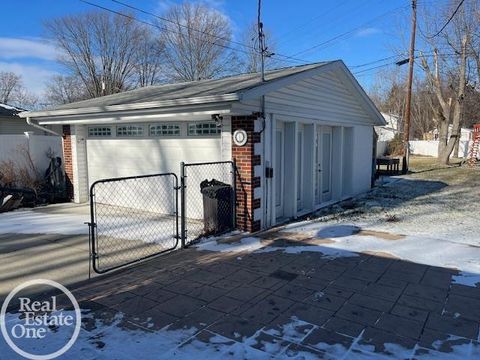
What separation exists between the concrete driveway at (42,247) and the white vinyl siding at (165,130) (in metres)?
2.45

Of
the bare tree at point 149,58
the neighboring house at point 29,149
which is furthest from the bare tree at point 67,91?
the neighboring house at point 29,149

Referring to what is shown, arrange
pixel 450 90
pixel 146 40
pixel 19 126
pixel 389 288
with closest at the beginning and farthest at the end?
pixel 389 288
pixel 19 126
pixel 450 90
pixel 146 40

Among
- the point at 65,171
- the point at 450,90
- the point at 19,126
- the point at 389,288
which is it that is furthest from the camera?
the point at 450,90

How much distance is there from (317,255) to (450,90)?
79.4ft

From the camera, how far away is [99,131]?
979 cm

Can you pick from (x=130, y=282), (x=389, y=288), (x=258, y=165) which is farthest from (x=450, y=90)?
(x=130, y=282)

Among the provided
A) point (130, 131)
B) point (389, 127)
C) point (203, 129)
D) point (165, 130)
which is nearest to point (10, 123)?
point (130, 131)

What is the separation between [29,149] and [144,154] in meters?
4.12

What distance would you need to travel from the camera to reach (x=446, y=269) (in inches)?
194

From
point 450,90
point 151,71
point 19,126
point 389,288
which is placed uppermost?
point 151,71

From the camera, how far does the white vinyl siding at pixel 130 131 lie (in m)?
8.84

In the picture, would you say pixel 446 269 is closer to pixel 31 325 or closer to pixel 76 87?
pixel 31 325

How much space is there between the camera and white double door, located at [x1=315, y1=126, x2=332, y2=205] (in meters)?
9.44

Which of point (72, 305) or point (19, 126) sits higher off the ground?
point (19, 126)
